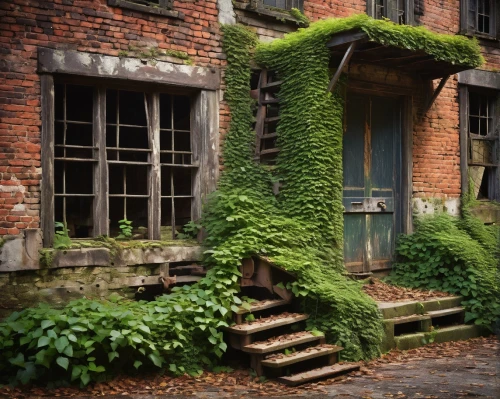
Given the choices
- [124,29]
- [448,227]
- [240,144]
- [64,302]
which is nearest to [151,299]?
[64,302]

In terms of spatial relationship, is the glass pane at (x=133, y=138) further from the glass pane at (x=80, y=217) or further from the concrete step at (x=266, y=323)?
the concrete step at (x=266, y=323)

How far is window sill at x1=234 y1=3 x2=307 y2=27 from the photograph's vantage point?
8672 mm

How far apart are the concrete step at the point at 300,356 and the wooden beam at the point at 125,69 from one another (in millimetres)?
3741

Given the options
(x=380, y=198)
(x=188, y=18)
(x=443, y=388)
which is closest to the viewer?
(x=443, y=388)

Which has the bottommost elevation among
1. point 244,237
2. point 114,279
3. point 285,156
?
point 114,279

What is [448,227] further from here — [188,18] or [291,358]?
[188,18]

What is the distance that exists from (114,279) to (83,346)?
4.59ft

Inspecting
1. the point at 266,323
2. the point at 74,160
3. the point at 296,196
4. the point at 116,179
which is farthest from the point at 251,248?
the point at 116,179

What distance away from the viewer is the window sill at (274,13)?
8672 millimetres

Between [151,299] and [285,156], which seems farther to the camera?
[285,156]

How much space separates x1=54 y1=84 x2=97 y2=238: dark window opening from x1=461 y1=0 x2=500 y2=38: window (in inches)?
278

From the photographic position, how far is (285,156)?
8398 mm

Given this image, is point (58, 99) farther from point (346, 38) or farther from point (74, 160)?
point (346, 38)

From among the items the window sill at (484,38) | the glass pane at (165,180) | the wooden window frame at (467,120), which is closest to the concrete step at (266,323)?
the glass pane at (165,180)
